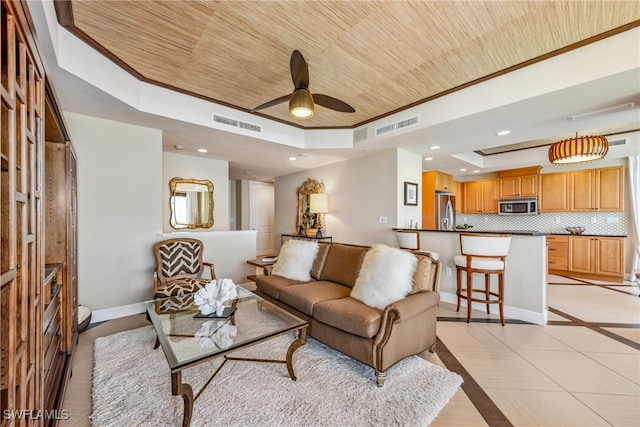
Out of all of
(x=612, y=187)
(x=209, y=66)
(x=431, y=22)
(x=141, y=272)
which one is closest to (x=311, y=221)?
(x=141, y=272)

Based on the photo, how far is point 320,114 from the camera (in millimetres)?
3703

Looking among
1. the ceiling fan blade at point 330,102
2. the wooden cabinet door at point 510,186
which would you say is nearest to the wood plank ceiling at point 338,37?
the ceiling fan blade at point 330,102

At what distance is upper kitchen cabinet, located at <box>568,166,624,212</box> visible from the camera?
5.02 m

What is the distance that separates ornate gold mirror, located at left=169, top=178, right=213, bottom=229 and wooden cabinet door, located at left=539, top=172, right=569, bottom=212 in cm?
720

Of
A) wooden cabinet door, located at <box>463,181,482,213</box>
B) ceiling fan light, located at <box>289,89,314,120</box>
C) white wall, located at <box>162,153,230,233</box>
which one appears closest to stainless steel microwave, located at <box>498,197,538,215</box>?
wooden cabinet door, located at <box>463,181,482,213</box>

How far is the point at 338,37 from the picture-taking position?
215 cm

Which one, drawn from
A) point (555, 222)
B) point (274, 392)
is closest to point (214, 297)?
point (274, 392)

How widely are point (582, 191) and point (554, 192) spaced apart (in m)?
0.44

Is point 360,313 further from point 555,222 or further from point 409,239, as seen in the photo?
point 555,222

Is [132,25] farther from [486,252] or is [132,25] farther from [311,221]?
[311,221]

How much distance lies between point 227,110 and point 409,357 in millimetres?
3492

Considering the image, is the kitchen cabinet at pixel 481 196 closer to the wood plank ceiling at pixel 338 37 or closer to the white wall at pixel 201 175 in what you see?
the wood plank ceiling at pixel 338 37

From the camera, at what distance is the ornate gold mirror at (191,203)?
4.89 metres

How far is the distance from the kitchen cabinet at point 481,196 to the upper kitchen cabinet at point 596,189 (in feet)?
4.54
